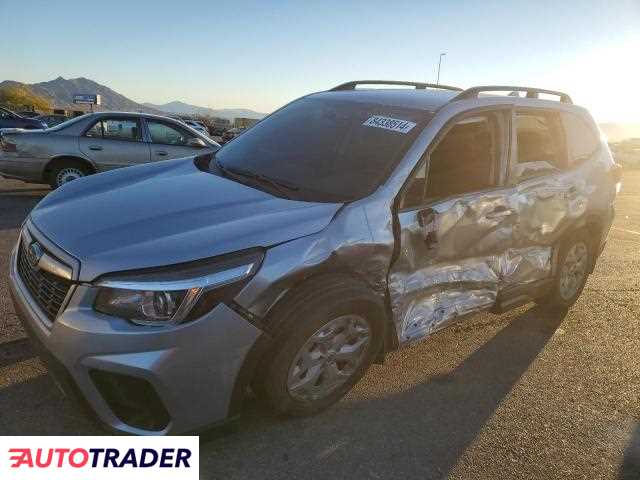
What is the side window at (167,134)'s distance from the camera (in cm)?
825

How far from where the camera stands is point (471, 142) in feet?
10.6

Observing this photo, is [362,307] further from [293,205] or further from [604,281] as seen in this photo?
[604,281]

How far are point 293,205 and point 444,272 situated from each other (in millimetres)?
1108

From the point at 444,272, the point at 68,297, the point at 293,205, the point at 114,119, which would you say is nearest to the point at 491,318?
the point at 444,272

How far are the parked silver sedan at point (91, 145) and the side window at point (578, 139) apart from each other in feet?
15.7

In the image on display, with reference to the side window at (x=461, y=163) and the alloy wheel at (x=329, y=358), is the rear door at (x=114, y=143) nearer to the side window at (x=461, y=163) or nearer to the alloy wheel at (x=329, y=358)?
the side window at (x=461, y=163)

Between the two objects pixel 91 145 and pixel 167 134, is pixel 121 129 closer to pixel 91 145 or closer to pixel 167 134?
pixel 91 145

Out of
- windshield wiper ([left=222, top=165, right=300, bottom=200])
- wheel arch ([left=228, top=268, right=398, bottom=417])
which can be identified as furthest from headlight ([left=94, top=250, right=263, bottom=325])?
windshield wiper ([left=222, top=165, right=300, bottom=200])

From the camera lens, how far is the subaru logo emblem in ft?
7.47

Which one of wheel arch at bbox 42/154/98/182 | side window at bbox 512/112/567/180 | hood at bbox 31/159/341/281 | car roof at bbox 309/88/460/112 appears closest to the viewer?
hood at bbox 31/159/341/281

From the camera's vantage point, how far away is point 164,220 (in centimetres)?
235

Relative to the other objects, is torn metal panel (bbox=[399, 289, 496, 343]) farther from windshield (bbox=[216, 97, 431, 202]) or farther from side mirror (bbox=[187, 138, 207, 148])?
side mirror (bbox=[187, 138, 207, 148])

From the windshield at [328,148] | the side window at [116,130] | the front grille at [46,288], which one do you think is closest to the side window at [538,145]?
the windshield at [328,148]

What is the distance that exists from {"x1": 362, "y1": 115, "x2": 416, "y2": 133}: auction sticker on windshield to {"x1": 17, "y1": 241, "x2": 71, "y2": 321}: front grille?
6.56ft
